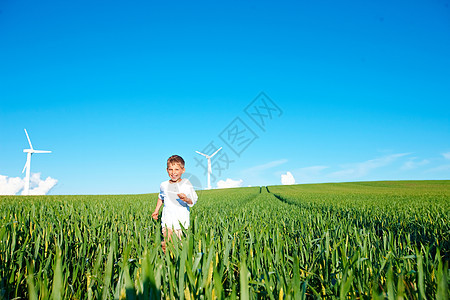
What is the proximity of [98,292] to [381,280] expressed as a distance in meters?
2.45

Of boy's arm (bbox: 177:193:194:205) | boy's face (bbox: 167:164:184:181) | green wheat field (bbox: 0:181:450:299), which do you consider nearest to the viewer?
green wheat field (bbox: 0:181:450:299)

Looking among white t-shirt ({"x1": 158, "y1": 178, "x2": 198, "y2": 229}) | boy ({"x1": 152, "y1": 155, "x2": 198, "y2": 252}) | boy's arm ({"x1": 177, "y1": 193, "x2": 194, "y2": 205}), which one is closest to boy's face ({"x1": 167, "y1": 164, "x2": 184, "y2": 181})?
boy ({"x1": 152, "y1": 155, "x2": 198, "y2": 252})

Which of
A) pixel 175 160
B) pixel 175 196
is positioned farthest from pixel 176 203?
pixel 175 160

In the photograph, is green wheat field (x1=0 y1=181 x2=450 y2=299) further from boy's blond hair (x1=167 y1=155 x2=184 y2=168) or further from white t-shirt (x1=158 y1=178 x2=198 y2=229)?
boy's blond hair (x1=167 y1=155 x2=184 y2=168)

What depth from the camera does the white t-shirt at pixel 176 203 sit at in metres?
4.60

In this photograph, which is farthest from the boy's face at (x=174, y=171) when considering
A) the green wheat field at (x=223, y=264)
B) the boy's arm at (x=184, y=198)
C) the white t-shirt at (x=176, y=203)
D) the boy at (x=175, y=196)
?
the green wheat field at (x=223, y=264)

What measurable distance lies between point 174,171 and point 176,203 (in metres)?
0.59

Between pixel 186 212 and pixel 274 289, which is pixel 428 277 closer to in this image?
pixel 274 289

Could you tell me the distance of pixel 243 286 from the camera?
49.0 inches

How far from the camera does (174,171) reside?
457 centimetres

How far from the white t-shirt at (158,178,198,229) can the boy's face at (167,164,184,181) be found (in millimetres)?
150

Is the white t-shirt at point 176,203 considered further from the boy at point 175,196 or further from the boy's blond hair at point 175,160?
the boy's blond hair at point 175,160

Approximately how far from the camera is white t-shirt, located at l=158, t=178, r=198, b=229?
4602mm

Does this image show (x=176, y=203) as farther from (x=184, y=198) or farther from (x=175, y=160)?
(x=175, y=160)
